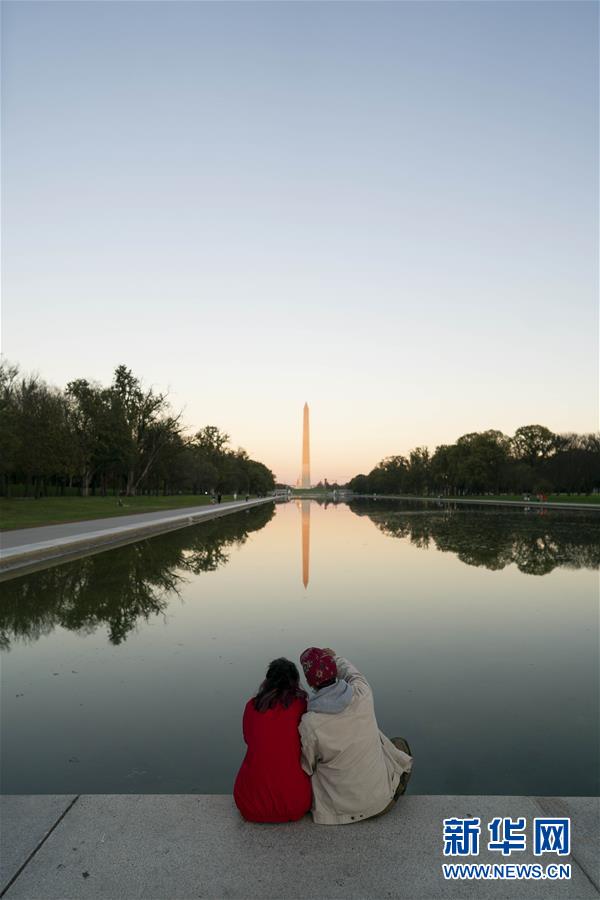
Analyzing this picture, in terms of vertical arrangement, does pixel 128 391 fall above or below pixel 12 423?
above

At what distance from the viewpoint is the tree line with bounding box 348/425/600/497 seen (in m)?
79.8

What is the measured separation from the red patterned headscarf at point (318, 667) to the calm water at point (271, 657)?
4.96 ft

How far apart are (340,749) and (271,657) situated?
4.30 metres

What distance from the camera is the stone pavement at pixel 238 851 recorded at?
3.07m

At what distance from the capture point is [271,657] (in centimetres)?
767

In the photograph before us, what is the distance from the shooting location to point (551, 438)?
97.1m

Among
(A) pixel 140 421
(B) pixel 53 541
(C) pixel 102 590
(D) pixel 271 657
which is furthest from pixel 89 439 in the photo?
(D) pixel 271 657

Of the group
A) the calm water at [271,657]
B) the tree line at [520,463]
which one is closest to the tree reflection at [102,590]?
the calm water at [271,657]

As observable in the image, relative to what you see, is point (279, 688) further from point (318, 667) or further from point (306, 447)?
point (306, 447)

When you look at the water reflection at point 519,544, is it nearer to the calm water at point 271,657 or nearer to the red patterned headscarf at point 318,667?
the calm water at point 271,657

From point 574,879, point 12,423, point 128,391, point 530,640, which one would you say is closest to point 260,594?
point 530,640

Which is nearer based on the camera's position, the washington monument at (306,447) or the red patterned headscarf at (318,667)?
the red patterned headscarf at (318,667)

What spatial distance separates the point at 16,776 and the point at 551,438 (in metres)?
102

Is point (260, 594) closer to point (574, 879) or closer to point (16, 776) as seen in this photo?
point (16, 776)
